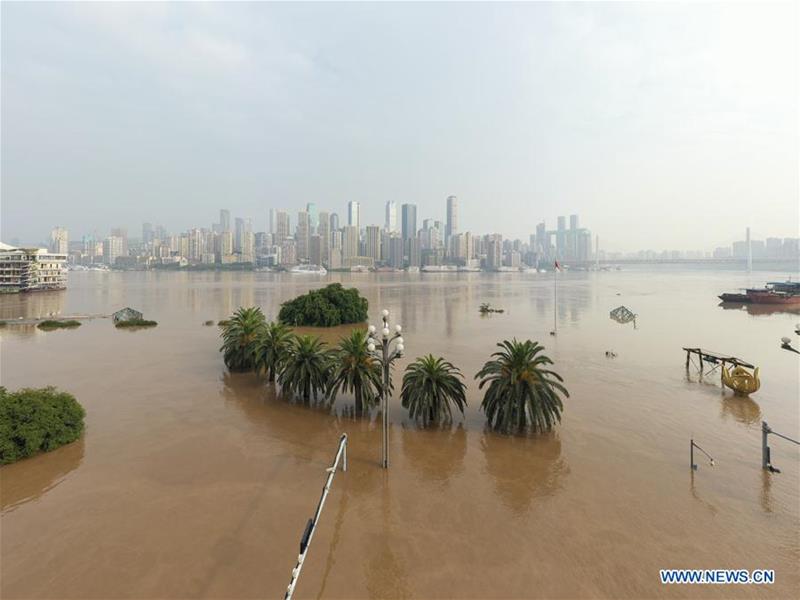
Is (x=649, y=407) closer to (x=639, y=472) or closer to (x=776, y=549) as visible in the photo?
(x=639, y=472)

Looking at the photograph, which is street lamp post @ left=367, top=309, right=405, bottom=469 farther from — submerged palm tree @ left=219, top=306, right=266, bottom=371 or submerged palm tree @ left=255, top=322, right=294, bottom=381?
submerged palm tree @ left=219, top=306, right=266, bottom=371

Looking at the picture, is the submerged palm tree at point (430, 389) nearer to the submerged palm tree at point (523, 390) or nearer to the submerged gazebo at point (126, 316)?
the submerged palm tree at point (523, 390)

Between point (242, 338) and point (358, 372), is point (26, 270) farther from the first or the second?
point (358, 372)

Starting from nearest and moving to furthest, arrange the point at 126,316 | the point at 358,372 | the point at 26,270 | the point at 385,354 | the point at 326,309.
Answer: the point at 385,354, the point at 358,372, the point at 326,309, the point at 126,316, the point at 26,270

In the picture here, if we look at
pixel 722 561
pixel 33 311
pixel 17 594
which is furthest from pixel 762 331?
pixel 33 311

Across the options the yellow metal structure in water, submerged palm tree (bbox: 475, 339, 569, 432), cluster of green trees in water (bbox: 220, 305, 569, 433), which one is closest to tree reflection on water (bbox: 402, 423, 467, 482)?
cluster of green trees in water (bbox: 220, 305, 569, 433)

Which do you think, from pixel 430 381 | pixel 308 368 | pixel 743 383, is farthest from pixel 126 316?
pixel 743 383

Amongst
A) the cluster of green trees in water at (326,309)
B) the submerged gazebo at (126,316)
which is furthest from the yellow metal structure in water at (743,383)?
the submerged gazebo at (126,316)
